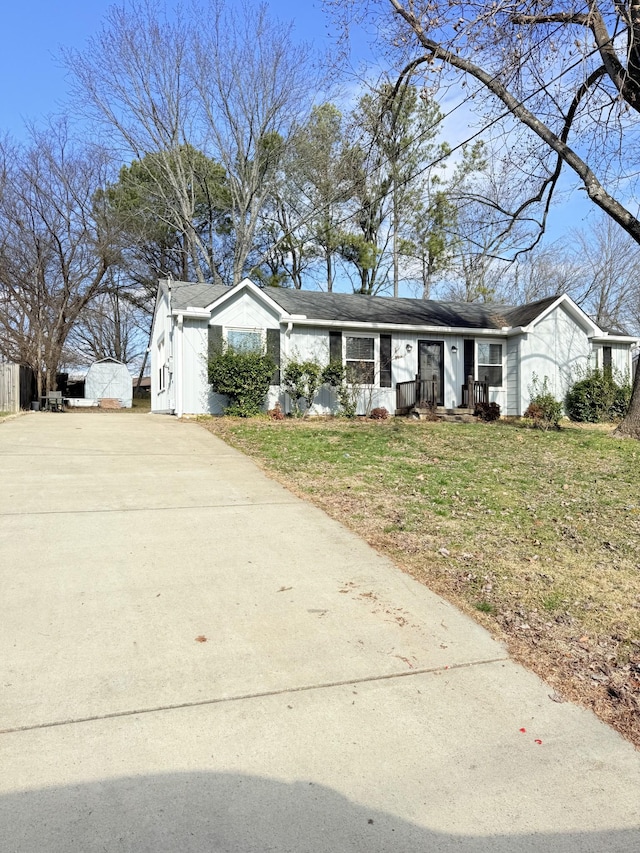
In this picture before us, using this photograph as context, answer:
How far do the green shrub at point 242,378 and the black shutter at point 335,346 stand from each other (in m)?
2.14

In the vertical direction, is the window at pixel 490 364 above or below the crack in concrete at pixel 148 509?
above

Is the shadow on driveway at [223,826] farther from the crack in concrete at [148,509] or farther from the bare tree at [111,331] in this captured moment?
the bare tree at [111,331]

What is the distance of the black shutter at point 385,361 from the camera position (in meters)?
16.6

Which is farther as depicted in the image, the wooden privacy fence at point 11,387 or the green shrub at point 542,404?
the wooden privacy fence at point 11,387

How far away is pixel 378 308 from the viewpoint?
17.9m

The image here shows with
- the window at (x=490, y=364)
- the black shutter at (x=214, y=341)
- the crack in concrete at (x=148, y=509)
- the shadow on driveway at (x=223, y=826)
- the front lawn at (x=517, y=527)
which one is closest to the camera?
the shadow on driveway at (x=223, y=826)

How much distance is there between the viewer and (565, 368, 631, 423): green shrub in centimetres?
1694

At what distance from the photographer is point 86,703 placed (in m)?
2.65

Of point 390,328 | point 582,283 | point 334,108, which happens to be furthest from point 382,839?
point 582,283

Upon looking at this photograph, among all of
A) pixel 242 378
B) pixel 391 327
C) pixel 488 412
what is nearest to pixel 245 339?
pixel 242 378

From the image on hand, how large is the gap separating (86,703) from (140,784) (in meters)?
0.66

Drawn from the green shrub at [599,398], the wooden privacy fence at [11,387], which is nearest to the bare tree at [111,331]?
the wooden privacy fence at [11,387]

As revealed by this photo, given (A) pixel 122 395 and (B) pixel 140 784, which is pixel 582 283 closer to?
(A) pixel 122 395

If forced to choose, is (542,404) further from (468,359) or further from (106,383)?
(106,383)
